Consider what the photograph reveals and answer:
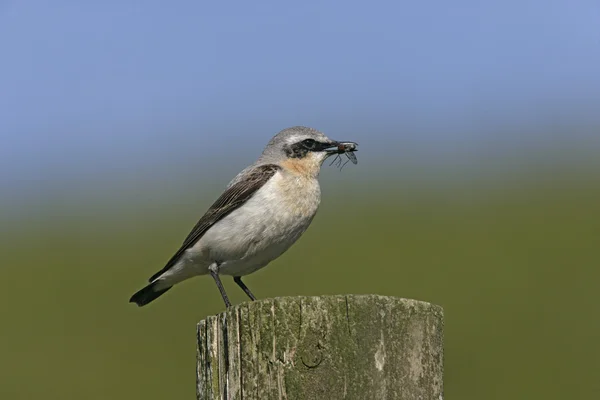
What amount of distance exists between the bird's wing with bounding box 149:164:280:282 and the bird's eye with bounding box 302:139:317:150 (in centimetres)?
39

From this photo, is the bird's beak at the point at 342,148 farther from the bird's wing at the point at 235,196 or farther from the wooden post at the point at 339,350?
the wooden post at the point at 339,350

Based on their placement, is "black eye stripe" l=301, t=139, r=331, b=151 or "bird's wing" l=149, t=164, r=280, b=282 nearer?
"bird's wing" l=149, t=164, r=280, b=282

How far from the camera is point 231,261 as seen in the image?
7891 millimetres

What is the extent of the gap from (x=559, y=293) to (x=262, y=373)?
34.4 ft

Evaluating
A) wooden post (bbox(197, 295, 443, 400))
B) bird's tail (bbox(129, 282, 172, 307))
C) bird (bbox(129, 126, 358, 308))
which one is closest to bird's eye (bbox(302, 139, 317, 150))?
bird (bbox(129, 126, 358, 308))

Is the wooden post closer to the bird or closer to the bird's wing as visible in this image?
the bird

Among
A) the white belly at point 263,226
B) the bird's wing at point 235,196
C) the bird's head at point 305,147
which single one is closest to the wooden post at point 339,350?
the white belly at point 263,226

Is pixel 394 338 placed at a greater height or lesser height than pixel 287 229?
lesser

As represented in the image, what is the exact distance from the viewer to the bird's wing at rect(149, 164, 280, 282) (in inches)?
309

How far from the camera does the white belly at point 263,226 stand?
7.61 m

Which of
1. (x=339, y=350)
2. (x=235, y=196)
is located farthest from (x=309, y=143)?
(x=339, y=350)

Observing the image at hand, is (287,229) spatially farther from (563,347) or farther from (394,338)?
(563,347)

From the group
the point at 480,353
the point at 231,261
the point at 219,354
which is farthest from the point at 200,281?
the point at 219,354

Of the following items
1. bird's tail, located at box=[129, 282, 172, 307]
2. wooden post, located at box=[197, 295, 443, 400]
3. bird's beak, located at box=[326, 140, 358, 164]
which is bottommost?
wooden post, located at box=[197, 295, 443, 400]
